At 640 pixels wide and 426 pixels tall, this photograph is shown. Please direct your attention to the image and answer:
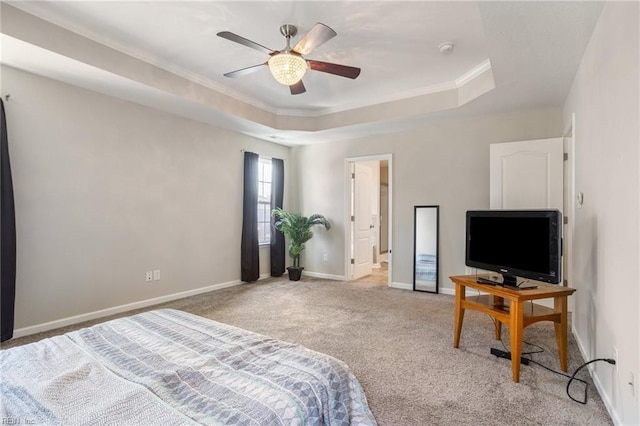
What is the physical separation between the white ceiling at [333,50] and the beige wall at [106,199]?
1.02 ft

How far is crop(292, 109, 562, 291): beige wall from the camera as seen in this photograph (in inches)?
169

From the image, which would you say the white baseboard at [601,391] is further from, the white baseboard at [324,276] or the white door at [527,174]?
the white baseboard at [324,276]

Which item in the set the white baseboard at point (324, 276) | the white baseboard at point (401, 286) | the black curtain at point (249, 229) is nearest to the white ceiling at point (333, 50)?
the black curtain at point (249, 229)

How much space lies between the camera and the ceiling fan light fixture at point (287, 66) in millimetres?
2535

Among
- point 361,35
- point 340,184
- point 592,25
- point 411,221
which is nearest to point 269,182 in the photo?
point 340,184

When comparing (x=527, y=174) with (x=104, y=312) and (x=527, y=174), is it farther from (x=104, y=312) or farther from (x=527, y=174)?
(x=104, y=312)

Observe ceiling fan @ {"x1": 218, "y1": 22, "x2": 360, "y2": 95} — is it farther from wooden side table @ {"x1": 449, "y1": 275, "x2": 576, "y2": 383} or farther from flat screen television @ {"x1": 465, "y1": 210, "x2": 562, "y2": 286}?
wooden side table @ {"x1": 449, "y1": 275, "x2": 576, "y2": 383}

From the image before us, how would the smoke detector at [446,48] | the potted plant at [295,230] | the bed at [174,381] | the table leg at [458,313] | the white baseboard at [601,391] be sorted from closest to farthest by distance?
the bed at [174,381], the white baseboard at [601,391], the table leg at [458,313], the smoke detector at [446,48], the potted plant at [295,230]

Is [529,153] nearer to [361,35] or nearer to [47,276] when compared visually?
[361,35]

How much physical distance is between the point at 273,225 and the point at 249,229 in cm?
59

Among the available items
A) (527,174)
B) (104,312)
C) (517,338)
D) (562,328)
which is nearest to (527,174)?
→ (527,174)

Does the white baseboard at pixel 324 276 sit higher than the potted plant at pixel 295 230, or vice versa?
the potted plant at pixel 295 230

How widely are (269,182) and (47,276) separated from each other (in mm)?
3471

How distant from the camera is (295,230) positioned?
5496mm
